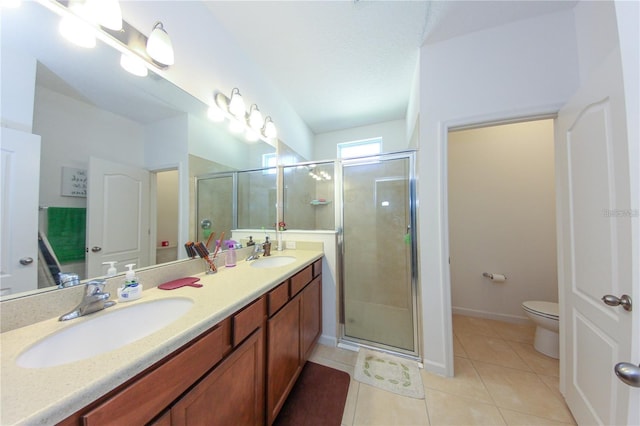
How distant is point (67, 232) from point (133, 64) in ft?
2.80

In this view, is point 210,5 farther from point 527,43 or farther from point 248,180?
point 527,43

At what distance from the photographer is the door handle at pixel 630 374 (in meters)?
0.49

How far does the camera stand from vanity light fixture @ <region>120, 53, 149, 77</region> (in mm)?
991

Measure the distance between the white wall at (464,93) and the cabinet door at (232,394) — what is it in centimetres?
132

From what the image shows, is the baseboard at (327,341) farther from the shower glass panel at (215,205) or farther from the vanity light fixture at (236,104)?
the vanity light fixture at (236,104)

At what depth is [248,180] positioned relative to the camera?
6.15 feet

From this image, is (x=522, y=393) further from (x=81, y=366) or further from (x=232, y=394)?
(x=81, y=366)

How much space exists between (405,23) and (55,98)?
201 cm

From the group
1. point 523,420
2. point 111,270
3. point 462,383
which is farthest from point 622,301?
point 111,270

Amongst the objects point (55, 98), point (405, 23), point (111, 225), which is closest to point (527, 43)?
point (405, 23)

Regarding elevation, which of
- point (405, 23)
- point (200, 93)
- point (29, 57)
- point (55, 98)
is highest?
point (405, 23)

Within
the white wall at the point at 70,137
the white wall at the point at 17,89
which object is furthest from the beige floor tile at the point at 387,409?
the white wall at the point at 17,89

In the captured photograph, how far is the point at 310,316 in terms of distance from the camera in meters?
1.67

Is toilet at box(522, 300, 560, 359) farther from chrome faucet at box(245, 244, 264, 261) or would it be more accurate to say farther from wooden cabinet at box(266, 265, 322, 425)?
chrome faucet at box(245, 244, 264, 261)
